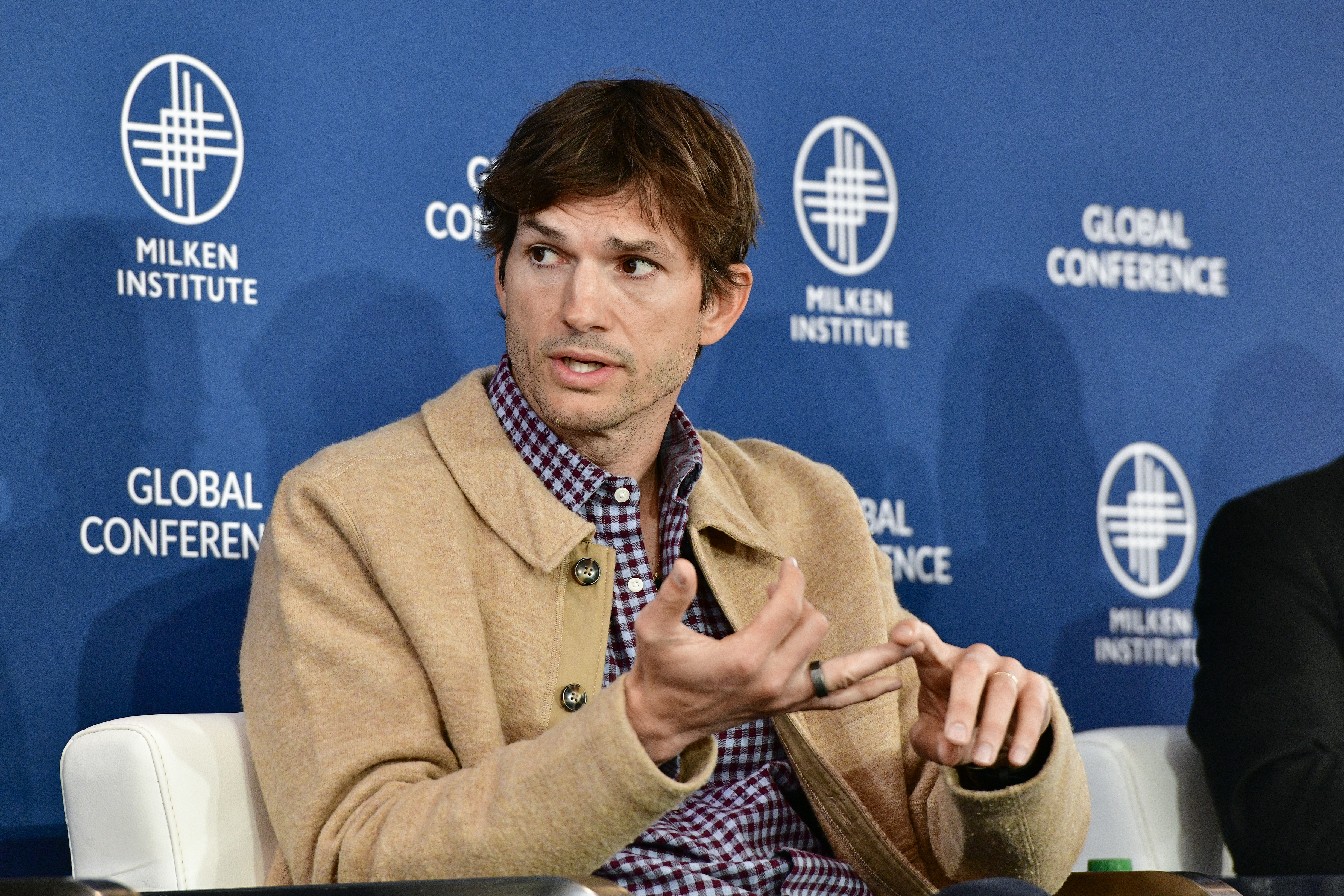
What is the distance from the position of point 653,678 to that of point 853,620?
0.62m

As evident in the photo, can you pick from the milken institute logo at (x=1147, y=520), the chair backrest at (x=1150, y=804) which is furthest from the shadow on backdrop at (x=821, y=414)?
the chair backrest at (x=1150, y=804)

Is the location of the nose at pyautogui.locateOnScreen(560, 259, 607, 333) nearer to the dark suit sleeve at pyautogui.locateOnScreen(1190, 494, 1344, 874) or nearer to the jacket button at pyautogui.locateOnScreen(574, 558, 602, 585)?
the jacket button at pyautogui.locateOnScreen(574, 558, 602, 585)

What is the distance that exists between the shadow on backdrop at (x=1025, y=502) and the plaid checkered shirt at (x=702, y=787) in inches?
33.9

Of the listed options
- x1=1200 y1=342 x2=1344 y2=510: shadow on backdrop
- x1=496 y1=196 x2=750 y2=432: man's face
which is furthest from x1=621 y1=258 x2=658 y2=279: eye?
x1=1200 y1=342 x2=1344 y2=510: shadow on backdrop

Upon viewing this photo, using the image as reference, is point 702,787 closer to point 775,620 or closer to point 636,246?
point 775,620

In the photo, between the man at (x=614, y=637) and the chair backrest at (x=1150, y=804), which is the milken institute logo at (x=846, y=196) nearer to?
the man at (x=614, y=637)

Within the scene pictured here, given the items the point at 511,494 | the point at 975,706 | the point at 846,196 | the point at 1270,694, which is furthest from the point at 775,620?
the point at 846,196

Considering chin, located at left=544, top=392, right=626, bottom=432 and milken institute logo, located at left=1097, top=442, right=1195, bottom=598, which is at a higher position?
chin, located at left=544, top=392, right=626, bottom=432

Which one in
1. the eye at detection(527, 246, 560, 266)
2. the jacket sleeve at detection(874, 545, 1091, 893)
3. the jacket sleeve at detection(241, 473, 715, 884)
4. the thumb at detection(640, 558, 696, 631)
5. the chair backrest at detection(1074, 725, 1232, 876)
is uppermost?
the eye at detection(527, 246, 560, 266)

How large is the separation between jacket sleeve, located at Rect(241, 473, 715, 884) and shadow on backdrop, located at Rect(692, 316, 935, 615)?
3.12ft

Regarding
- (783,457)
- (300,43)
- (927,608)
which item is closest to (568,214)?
(783,457)

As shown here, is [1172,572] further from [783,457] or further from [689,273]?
[689,273]

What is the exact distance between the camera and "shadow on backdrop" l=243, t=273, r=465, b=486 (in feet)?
7.41

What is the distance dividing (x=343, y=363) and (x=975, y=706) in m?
1.17
